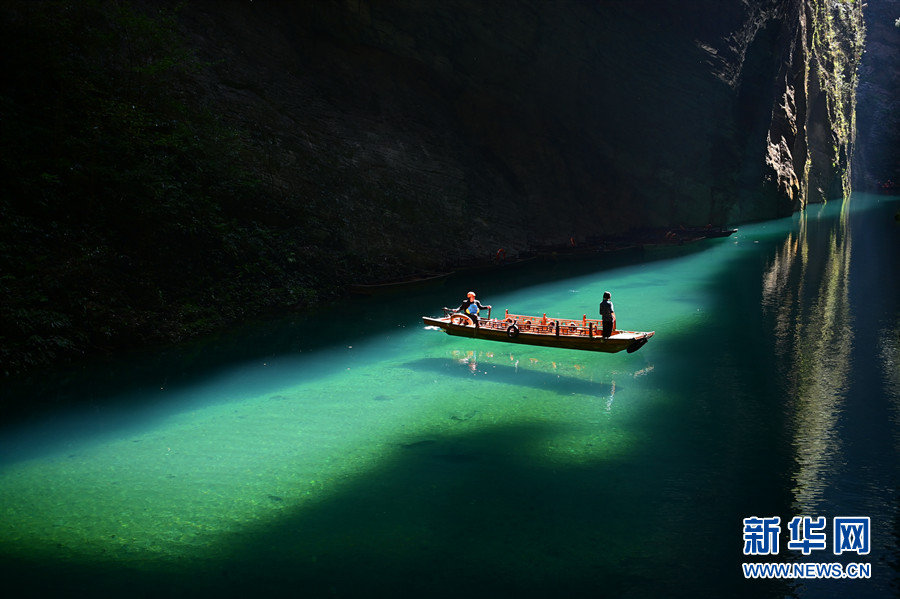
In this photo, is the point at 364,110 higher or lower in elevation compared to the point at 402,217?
higher

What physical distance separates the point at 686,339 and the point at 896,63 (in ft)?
358

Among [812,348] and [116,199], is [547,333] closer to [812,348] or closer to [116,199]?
[812,348]

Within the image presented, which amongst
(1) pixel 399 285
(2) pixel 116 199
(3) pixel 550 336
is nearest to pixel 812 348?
(3) pixel 550 336

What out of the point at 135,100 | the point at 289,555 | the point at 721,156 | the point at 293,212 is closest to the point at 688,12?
the point at 721,156

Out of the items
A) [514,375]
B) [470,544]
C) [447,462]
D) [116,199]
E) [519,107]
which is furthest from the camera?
[519,107]

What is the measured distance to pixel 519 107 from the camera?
46.6 metres

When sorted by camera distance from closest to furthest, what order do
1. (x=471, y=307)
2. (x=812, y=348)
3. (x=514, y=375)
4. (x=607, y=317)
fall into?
(x=607, y=317) → (x=514, y=375) → (x=812, y=348) → (x=471, y=307)

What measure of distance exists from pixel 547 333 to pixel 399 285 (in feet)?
41.4

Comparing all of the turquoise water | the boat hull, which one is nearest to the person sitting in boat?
the boat hull

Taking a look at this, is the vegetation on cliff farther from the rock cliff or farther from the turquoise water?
the turquoise water

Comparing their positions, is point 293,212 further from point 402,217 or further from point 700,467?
point 700,467

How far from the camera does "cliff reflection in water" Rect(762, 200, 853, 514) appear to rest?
512 inches

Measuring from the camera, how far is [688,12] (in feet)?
174

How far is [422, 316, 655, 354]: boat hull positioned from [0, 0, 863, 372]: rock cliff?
935cm
